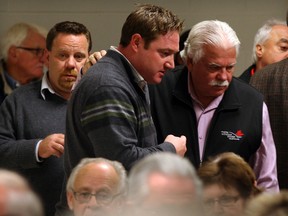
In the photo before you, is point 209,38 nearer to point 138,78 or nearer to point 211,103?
point 211,103

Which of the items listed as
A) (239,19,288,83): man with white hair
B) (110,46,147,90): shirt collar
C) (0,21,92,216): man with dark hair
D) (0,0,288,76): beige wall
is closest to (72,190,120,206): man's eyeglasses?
(110,46,147,90): shirt collar

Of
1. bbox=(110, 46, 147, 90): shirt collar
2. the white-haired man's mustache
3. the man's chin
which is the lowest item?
the man's chin

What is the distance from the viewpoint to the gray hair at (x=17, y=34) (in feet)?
18.1

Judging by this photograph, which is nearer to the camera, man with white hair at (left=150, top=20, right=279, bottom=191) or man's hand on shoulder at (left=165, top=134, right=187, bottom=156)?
man's hand on shoulder at (left=165, top=134, right=187, bottom=156)

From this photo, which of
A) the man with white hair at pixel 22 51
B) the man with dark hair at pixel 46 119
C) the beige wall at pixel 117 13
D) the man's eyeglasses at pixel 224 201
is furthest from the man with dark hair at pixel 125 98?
the beige wall at pixel 117 13

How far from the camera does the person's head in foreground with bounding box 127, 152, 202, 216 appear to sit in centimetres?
210

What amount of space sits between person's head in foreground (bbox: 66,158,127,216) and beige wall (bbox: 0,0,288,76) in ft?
9.85

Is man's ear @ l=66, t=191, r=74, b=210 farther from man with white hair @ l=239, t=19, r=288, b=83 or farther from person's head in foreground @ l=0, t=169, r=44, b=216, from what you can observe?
man with white hair @ l=239, t=19, r=288, b=83

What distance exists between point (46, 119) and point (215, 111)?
840mm

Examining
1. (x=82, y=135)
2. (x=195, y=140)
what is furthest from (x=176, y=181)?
(x=195, y=140)

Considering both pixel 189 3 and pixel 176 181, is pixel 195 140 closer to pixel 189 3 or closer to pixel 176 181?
pixel 176 181

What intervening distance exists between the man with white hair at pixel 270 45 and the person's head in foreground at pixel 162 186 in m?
3.23

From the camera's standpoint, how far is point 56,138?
12.6 feet

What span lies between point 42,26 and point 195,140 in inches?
98.9
